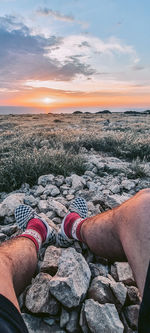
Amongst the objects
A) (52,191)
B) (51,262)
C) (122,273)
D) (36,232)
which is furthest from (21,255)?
(52,191)

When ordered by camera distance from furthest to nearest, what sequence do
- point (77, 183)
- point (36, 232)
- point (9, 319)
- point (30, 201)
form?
point (77, 183) < point (30, 201) < point (36, 232) < point (9, 319)

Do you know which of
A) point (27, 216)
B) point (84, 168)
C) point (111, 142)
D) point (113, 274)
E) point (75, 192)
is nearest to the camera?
point (113, 274)

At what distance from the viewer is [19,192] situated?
12.1 feet

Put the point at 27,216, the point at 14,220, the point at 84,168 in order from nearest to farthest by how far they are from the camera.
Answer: the point at 27,216, the point at 14,220, the point at 84,168

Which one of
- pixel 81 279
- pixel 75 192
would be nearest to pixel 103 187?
pixel 75 192

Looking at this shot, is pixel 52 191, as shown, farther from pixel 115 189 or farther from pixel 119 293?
pixel 119 293

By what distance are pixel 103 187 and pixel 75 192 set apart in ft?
1.74

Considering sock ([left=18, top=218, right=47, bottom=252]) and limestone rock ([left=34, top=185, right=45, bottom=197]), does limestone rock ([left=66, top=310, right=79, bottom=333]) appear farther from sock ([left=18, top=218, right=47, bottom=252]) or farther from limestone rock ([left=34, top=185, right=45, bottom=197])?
limestone rock ([left=34, top=185, right=45, bottom=197])

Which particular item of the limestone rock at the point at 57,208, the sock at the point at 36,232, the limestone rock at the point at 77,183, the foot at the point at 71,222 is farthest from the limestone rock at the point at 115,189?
the sock at the point at 36,232

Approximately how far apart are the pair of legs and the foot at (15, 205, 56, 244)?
1.15ft

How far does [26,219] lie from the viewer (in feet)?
8.66

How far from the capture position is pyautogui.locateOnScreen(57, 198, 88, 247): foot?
2.36 metres

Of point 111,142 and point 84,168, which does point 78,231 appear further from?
point 111,142

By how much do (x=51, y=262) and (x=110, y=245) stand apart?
0.57 metres
